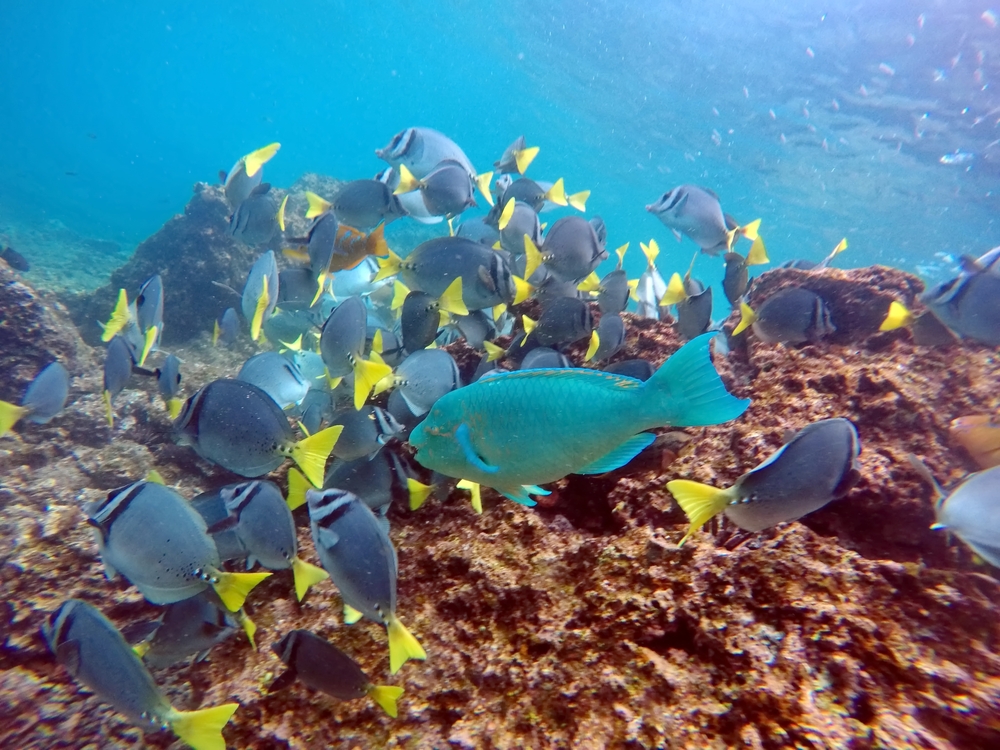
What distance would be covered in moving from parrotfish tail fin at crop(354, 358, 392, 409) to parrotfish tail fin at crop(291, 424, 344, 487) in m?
0.52

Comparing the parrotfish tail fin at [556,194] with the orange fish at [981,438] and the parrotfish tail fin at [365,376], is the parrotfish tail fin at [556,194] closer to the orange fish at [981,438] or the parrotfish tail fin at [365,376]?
the parrotfish tail fin at [365,376]

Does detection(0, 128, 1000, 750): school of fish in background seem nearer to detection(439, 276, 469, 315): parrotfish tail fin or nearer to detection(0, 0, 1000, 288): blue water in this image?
detection(439, 276, 469, 315): parrotfish tail fin

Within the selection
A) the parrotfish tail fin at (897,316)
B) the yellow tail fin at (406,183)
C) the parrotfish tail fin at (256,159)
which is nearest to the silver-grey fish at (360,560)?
the yellow tail fin at (406,183)

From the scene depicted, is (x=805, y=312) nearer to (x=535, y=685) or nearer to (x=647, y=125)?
(x=535, y=685)

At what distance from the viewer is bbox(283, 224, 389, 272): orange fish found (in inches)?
171

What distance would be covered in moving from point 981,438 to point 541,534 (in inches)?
109

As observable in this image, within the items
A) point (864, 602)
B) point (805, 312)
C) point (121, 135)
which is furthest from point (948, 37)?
point (121, 135)

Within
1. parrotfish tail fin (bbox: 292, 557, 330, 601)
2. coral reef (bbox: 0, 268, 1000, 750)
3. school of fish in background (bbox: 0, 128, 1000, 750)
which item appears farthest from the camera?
parrotfish tail fin (bbox: 292, 557, 330, 601)

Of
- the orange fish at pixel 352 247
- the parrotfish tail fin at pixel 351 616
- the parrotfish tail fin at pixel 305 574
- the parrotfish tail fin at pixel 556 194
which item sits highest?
the parrotfish tail fin at pixel 556 194

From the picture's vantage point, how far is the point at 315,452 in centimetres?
225

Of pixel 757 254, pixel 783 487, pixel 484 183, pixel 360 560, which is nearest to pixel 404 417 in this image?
pixel 360 560

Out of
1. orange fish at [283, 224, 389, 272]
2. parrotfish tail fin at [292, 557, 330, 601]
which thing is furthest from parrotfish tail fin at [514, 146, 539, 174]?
parrotfish tail fin at [292, 557, 330, 601]

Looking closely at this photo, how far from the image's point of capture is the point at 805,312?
10.8 ft

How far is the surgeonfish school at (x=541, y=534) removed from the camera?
1575mm
